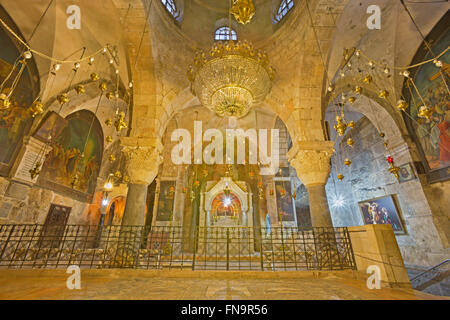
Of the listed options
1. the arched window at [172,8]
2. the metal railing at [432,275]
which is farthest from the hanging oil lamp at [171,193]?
the metal railing at [432,275]

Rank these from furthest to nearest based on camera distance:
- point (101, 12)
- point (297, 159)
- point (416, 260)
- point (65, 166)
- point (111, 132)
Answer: point (111, 132)
point (65, 166)
point (416, 260)
point (297, 159)
point (101, 12)

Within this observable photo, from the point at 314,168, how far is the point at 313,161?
0.22 m

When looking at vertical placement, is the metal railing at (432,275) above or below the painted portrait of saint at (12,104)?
below

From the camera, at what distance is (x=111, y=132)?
1117 cm

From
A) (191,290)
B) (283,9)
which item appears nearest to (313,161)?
(191,290)

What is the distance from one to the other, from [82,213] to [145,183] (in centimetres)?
615

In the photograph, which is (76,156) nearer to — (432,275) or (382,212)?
(382,212)

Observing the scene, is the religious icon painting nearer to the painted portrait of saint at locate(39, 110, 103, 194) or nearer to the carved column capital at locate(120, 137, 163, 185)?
the carved column capital at locate(120, 137, 163, 185)

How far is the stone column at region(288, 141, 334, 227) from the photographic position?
5684 mm

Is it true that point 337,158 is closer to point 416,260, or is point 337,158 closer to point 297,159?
point 416,260

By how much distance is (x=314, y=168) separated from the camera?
5.89m

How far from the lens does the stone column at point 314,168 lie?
5684 millimetres

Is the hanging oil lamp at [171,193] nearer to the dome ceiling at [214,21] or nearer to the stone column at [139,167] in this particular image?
the stone column at [139,167]

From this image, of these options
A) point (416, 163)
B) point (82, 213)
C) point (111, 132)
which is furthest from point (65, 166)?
point (416, 163)
